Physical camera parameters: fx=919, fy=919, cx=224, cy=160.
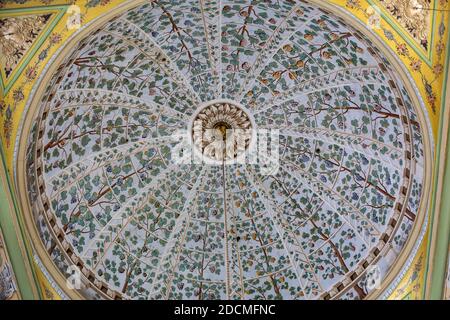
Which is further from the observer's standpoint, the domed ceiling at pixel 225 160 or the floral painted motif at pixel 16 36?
the domed ceiling at pixel 225 160

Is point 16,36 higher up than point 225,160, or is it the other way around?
point 225,160

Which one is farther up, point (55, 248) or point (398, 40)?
point (398, 40)

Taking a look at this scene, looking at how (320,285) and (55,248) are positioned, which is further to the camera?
(320,285)

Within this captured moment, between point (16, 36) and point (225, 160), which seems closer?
point (16, 36)

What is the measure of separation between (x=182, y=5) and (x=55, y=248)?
4.51 meters

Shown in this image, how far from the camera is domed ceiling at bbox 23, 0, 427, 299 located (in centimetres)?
1506

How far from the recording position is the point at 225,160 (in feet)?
58.0

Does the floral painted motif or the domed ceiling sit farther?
the domed ceiling

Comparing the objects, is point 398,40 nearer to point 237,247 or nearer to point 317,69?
point 317,69

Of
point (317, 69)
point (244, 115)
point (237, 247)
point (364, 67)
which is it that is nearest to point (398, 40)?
point (364, 67)

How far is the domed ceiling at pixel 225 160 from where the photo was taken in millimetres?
15062
